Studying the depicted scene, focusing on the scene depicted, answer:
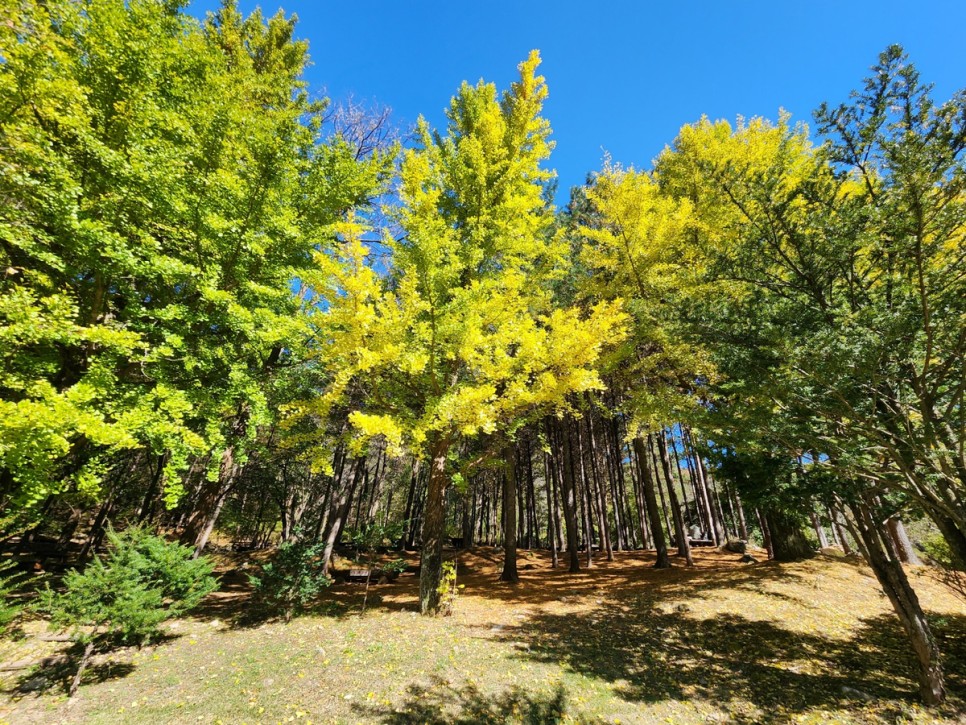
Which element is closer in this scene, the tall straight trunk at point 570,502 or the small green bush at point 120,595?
the small green bush at point 120,595

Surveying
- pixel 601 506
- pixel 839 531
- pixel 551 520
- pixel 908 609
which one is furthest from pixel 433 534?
pixel 839 531

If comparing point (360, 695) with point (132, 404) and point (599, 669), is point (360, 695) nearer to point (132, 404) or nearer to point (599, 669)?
point (599, 669)

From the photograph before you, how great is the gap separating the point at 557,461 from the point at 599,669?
12604 mm

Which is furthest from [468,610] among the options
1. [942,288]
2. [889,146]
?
[889,146]

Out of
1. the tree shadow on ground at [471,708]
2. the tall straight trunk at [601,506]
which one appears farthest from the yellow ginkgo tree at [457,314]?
the tall straight trunk at [601,506]

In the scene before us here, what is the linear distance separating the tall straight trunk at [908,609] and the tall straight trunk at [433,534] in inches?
234

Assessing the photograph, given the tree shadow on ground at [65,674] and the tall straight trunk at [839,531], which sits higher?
the tall straight trunk at [839,531]

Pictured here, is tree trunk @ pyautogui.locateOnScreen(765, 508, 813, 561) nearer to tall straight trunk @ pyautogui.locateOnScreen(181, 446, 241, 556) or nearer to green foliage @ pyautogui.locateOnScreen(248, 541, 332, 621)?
green foliage @ pyautogui.locateOnScreen(248, 541, 332, 621)

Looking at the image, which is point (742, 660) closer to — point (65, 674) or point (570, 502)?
point (570, 502)

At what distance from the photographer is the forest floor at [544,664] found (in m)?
4.08

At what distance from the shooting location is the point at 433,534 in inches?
280

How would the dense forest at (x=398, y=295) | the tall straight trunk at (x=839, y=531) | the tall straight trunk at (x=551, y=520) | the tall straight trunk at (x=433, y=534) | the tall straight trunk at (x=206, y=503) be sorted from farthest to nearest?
the tall straight trunk at (x=551, y=520) < the tall straight trunk at (x=206, y=503) < the tall straight trunk at (x=433, y=534) < the tall straight trunk at (x=839, y=531) < the dense forest at (x=398, y=295)

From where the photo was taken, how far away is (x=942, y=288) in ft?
12.3

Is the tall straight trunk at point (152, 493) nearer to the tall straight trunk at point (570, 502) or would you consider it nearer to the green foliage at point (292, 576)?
the green foliage at point (292, 576)
